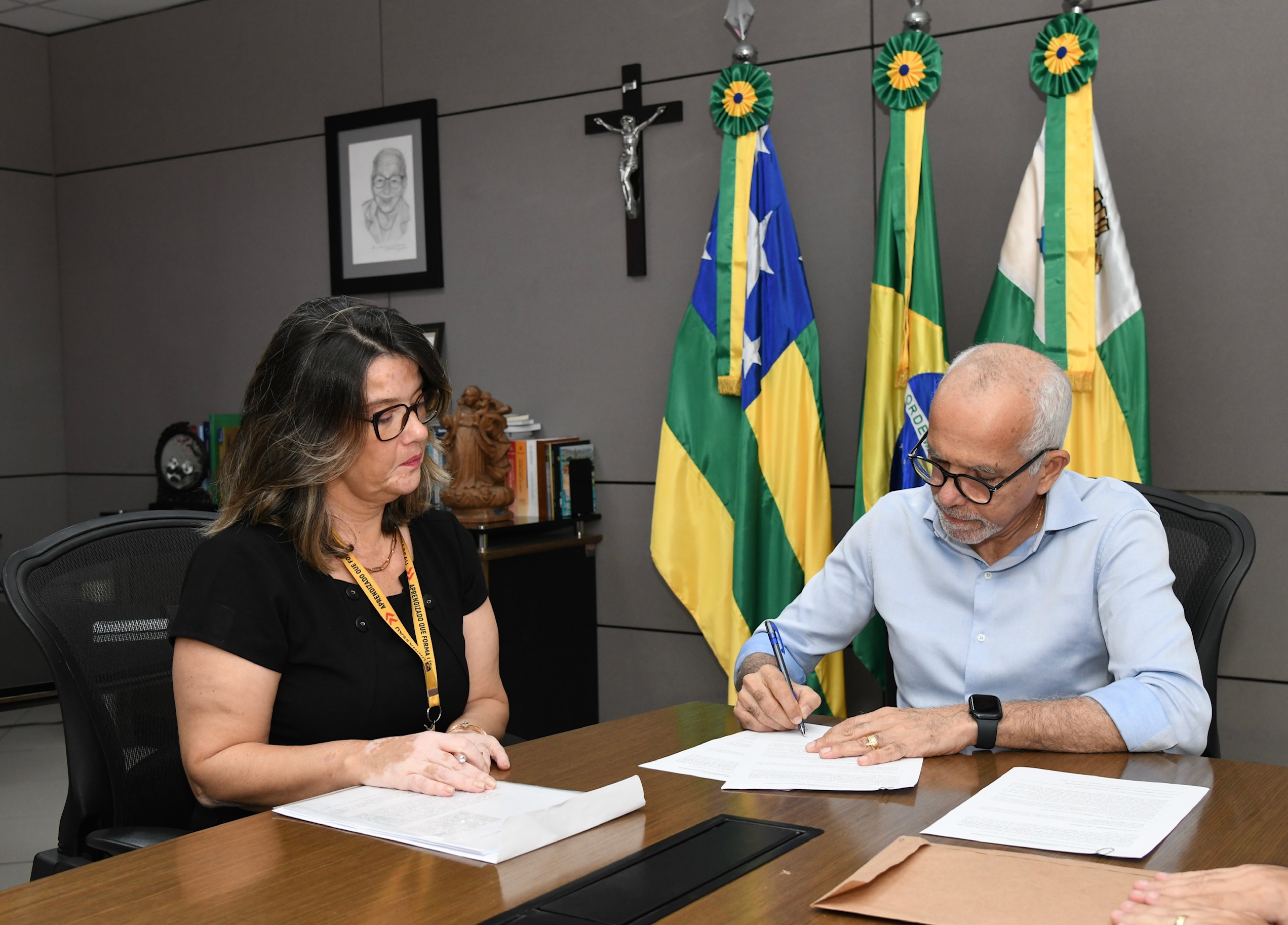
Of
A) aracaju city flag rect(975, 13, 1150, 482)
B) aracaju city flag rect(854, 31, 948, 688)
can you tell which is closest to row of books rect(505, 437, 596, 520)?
aracaju city flag rect(854, 31, 948, 688)

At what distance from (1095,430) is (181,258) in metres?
3.84

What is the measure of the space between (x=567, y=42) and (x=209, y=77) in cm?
179

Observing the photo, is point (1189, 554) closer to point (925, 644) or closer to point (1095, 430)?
point (925, 644)

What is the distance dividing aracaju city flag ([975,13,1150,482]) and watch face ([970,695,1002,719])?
1.53 m

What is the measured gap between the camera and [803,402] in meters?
3.43

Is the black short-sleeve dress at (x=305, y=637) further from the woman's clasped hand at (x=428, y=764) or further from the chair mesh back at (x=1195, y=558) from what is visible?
the chair mesh back at (x=1195, y=558)

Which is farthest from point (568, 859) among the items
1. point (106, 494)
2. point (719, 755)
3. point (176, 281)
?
point (106, 494)

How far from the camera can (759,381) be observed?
11.4 feet

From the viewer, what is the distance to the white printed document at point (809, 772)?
1464mm

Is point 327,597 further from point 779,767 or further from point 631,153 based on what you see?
point 631,153

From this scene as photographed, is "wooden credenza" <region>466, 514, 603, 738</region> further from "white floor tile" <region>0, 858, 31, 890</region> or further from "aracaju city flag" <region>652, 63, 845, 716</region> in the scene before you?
"white floor tile" <region>0, 858, 31, 890</region>

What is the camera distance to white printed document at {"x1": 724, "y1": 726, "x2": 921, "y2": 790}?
146 cm

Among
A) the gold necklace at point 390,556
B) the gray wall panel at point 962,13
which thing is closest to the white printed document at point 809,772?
the gold necklace at point 390,556

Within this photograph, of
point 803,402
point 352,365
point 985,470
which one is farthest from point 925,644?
point 803,402
